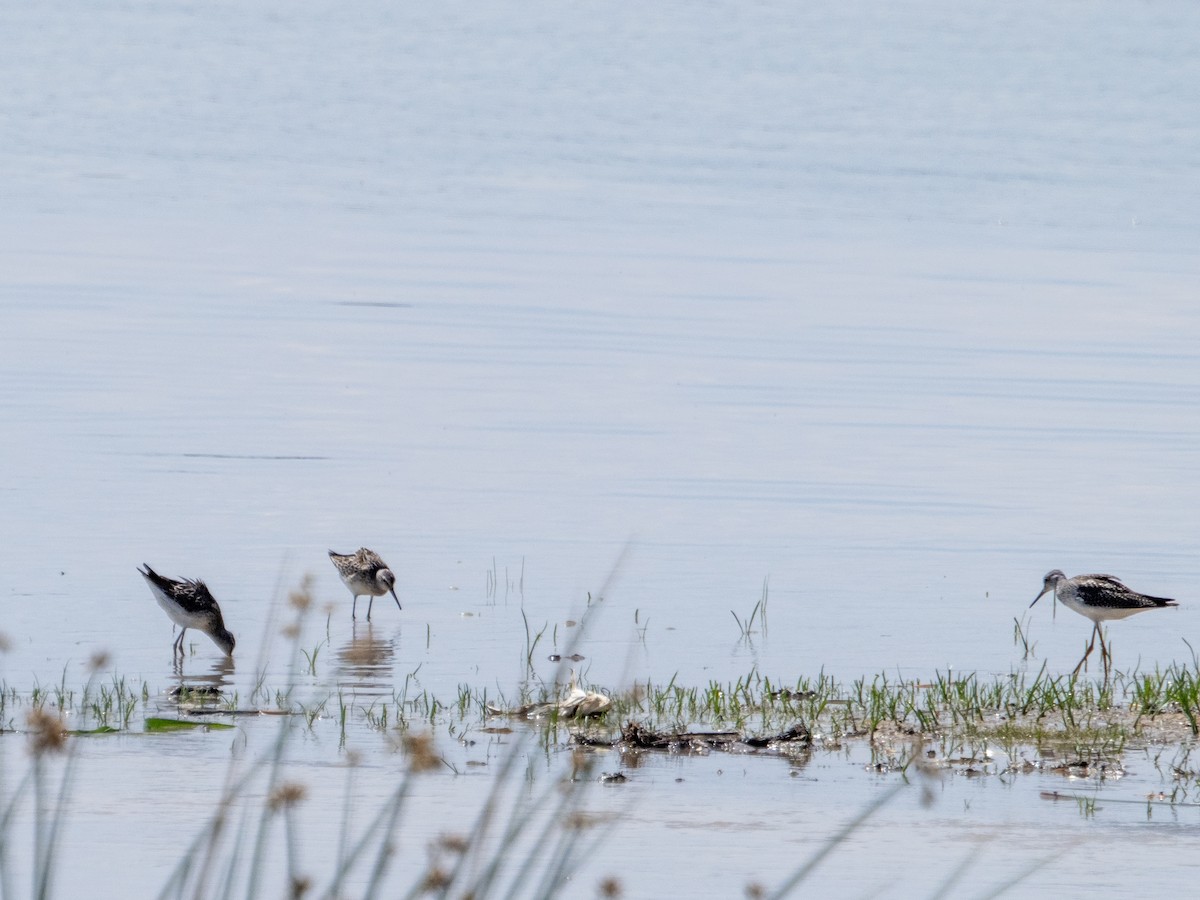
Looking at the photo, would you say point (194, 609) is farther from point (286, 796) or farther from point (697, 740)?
point (286, 796)

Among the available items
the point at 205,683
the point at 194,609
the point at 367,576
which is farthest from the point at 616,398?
the point at 205,683

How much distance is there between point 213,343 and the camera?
23016 millimetres

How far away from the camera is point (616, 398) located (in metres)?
20.5

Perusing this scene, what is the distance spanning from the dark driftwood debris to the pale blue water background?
0.42 metres

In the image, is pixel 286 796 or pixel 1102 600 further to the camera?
pixel 1102 600

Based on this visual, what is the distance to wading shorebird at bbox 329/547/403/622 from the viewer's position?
12883 mm

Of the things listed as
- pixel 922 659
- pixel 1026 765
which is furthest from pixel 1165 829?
pixel 922 659

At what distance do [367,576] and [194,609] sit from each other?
139 centimetres

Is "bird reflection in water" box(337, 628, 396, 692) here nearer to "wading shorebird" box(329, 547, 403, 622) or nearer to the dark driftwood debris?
"wading shorebird" box(329, 547, 403, 622)

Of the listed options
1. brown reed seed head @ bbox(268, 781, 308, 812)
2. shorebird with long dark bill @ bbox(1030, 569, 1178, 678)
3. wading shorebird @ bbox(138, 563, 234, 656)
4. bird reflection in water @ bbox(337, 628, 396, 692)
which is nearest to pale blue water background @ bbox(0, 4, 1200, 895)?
bird reflection in water @ bbox(337, 628, 396, 692)

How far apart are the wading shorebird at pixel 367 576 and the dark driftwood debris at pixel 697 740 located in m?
3.54

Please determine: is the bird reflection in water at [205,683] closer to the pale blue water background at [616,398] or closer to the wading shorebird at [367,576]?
the pale blue water background at [616,398]

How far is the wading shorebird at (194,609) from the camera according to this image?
38.8 ft

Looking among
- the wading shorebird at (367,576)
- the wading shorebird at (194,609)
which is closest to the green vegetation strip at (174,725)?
the wading shorebird at (194,609)
